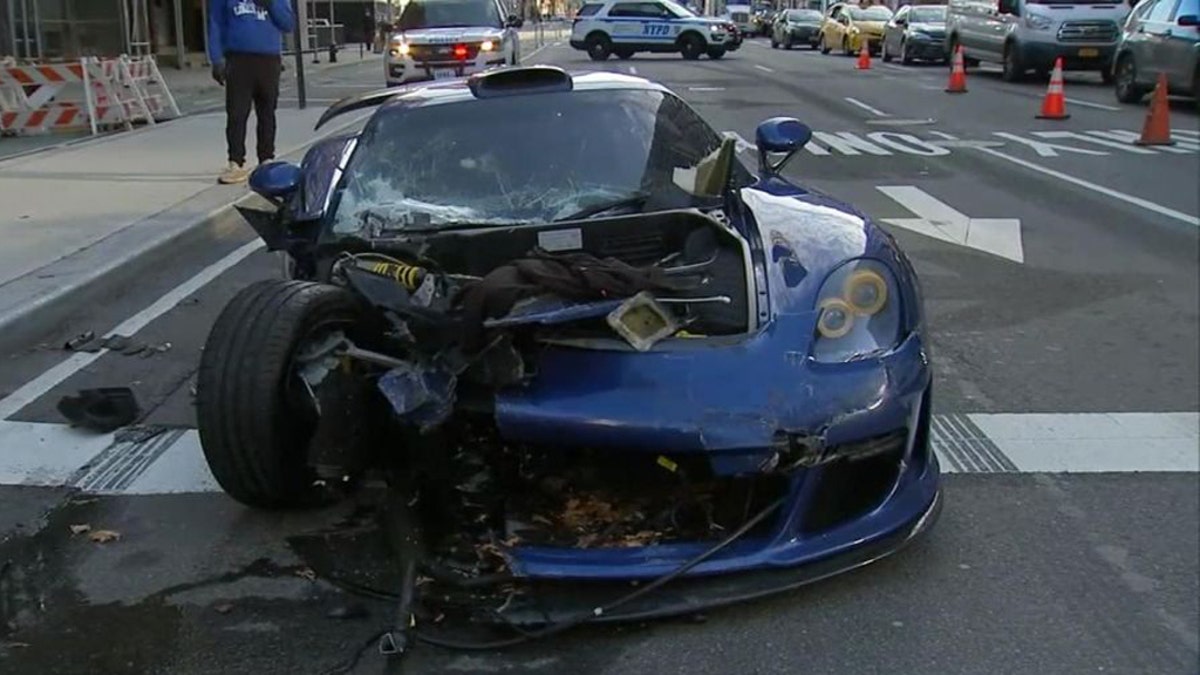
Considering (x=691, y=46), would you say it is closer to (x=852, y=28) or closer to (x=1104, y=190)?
(x=852, y=28)

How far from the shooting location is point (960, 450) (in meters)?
4.75

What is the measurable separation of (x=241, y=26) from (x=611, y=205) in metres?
7.22

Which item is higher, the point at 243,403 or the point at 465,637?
the point at 243,403

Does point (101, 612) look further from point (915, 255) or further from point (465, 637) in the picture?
point (915, 255)

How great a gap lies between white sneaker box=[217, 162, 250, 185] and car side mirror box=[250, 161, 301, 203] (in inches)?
233

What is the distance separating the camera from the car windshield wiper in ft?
15.0

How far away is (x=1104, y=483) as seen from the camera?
14.4 feet

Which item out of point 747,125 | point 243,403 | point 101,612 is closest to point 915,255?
point 243,403

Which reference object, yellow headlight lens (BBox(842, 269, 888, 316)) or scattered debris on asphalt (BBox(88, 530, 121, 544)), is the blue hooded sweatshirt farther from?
yellow headlight lens (BBox(842, 269, 888, 316))

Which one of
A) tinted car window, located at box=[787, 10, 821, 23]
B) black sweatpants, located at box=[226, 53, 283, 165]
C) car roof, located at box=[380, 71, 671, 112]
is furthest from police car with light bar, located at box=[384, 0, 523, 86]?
tinted car window, located at box=[787, 10, 821, 23]

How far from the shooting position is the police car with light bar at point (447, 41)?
1931 cm

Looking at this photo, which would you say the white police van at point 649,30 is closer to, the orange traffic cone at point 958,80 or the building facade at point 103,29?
the building facade at point 103,29

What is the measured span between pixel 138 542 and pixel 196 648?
0.82 m

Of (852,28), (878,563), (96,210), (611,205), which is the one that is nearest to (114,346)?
(611,205)
